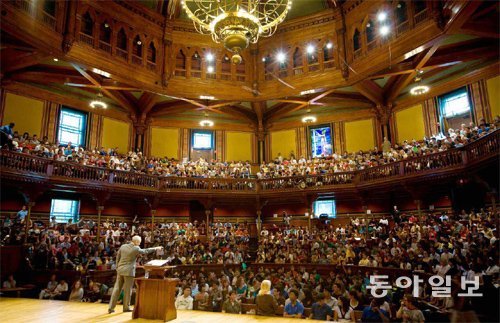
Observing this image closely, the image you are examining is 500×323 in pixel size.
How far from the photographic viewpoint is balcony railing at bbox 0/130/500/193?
1240 centimetres

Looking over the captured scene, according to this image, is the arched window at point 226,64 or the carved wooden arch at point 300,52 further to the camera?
the arched window at point 226,64

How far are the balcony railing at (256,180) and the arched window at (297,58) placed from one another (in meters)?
5.93

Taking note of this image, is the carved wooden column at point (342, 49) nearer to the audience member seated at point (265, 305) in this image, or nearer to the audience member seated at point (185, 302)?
the audience member seated at point (185, 302)

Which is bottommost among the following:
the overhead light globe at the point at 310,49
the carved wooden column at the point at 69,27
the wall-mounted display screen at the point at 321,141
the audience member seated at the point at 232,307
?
the audience member seated at the point at 232,307

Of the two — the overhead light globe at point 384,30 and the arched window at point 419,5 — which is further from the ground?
the arched window at point 419,5

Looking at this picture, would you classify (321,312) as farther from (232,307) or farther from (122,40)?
(122,40)

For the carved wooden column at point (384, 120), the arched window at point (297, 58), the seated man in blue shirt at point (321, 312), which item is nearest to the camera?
the seated man in blue shirt at point (321, 312)

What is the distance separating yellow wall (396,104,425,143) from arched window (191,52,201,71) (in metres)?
11.1

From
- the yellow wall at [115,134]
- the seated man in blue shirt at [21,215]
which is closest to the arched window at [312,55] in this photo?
the yellow wall at [115,134]

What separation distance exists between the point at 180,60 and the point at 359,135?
10.8m

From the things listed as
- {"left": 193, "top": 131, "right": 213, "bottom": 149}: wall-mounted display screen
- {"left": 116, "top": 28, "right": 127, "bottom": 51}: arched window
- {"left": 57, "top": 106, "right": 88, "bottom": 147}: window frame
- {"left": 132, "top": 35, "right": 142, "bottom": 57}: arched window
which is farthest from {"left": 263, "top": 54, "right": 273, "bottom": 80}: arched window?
{"left": 57, "top": 106, "right": 88, "bottom": 147}: window frame

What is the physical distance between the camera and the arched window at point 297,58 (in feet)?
61.1

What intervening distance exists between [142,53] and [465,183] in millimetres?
15463

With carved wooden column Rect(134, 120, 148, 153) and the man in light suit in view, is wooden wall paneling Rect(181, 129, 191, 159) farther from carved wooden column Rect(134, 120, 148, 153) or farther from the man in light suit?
the man in light suit
